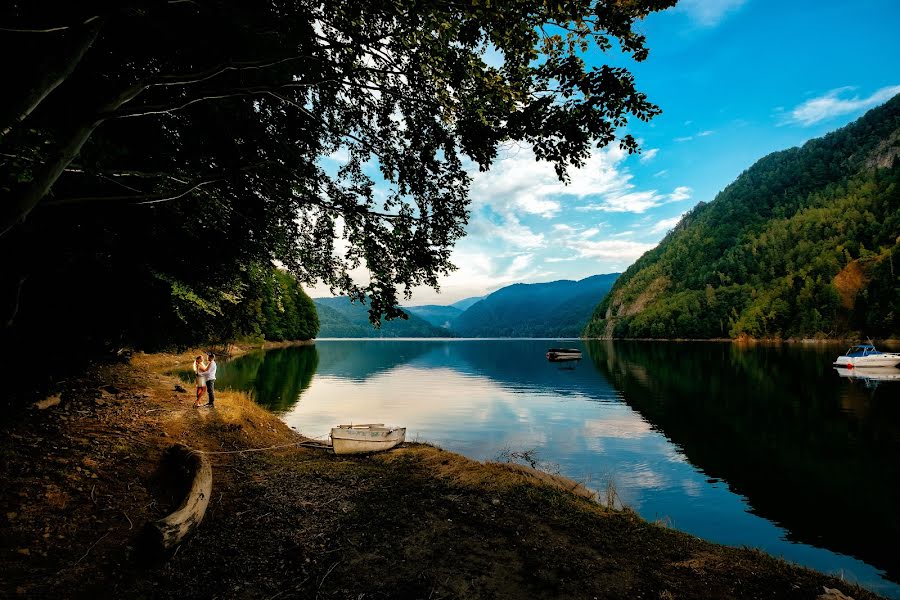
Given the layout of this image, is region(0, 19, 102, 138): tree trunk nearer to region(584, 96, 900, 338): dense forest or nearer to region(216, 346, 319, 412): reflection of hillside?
region(216, 346, 319, 412): reflection of hillside

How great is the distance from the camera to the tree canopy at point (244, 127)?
5500 mm

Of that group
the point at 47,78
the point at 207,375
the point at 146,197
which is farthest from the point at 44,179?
the point at 207,375

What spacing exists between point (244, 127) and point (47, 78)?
433 cm

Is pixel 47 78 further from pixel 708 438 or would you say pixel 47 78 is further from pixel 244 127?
pixel 708 438

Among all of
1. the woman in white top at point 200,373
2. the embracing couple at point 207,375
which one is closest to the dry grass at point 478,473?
the embracing couple at point 207,375

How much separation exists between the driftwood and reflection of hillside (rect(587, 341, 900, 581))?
17563mm

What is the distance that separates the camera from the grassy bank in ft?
21.0

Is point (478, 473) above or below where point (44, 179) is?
below

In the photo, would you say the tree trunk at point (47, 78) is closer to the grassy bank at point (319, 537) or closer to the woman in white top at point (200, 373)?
the grassy bank at point (319, 537)

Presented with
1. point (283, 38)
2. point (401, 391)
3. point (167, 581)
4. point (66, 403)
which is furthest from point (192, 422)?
point (401, 391)

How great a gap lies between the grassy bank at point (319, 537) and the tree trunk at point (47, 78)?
5.77 metres

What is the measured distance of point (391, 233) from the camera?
25.8ft

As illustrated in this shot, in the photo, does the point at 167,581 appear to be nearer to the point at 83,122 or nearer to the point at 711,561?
the point at 83,122

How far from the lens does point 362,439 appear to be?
15.5m
